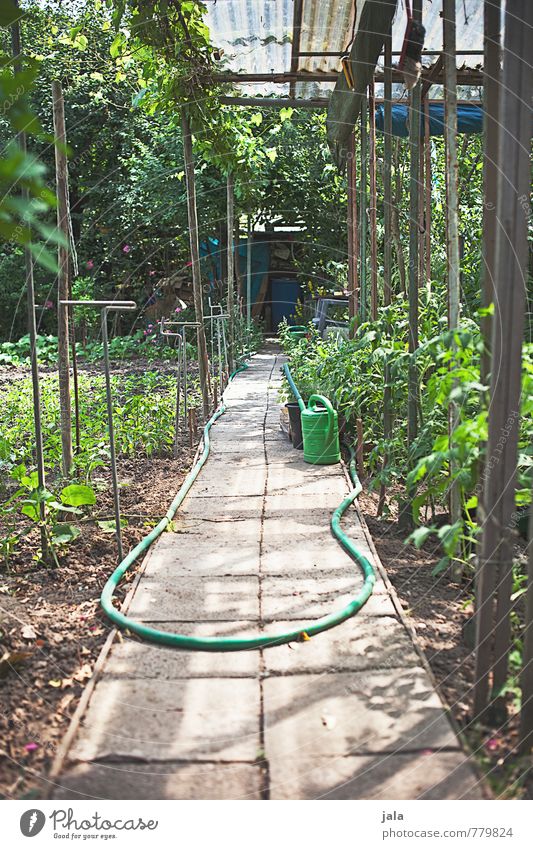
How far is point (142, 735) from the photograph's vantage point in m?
1.87

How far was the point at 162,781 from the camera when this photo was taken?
169cm

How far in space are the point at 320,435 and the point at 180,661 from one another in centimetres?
254

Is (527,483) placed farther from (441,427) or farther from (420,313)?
(420,313)

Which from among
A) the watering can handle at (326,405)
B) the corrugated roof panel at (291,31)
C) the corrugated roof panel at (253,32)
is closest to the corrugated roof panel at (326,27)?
the corrugated roof panel at (291,31)

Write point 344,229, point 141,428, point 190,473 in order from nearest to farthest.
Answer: point 190,473 → point 141,428 → point 344,229

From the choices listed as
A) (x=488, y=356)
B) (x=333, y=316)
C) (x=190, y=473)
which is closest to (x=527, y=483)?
(x=488, y=356)

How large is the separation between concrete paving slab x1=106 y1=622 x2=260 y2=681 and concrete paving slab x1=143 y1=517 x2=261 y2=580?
0.53m

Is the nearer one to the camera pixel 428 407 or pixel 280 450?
pixel 428 407

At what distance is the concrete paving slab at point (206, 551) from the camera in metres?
2.98

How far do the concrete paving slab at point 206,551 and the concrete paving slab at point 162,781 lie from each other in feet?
3.91

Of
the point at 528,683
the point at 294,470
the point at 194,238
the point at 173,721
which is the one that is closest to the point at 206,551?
the point at 173,721

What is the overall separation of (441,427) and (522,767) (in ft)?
4.95

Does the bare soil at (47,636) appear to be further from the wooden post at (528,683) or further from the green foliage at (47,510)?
the wooden post at (528,683)

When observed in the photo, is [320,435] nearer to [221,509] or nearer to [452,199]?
[221,509]
